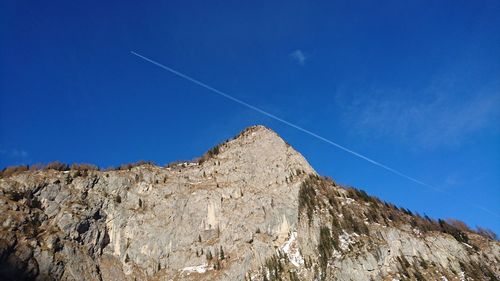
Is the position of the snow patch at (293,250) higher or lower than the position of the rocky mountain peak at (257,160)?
lower

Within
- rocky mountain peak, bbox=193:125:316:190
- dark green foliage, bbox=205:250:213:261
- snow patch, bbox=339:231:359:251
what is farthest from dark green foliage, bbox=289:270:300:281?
rocky mountain peak, bbox=193:125:316:190

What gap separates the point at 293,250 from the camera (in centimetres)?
8812

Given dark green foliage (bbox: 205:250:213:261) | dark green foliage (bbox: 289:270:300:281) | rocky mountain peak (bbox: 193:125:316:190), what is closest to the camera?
dark green foliage (bbox: 289:270:300:281)

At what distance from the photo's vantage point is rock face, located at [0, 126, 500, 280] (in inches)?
3238

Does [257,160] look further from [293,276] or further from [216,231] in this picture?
[293,276]

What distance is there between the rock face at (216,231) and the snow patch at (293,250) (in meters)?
0.22

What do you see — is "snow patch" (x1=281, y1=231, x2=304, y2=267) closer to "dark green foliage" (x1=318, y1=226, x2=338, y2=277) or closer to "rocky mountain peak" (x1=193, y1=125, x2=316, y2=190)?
"dark green foliage" (x1=318, y1=226, x2=338, y2=277)

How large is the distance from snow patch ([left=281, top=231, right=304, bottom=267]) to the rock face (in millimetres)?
215

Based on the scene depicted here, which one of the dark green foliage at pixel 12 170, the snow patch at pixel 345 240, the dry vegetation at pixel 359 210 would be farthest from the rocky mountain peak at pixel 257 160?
the dark green foliage at pixel 12 170

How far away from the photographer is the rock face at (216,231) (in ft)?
270

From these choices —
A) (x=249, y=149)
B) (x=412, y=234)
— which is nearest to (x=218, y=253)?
(x=249, y=149)

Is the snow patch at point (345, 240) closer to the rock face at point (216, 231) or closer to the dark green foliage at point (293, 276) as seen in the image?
the rock face at point (216, 231)

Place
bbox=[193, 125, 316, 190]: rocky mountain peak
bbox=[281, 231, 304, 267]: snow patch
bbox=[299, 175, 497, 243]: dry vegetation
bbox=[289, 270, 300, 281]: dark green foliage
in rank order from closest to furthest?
bbox=[289, 270, 300, 281]: dark green foliage, bbox=[281, 231, 304, 267]: snow patch, bbox=[299, 175, 497, 243]: dry vegetation, bbox=[193, 125, 316, 190]: rocky mountain peak

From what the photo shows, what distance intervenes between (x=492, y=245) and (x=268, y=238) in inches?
2067
